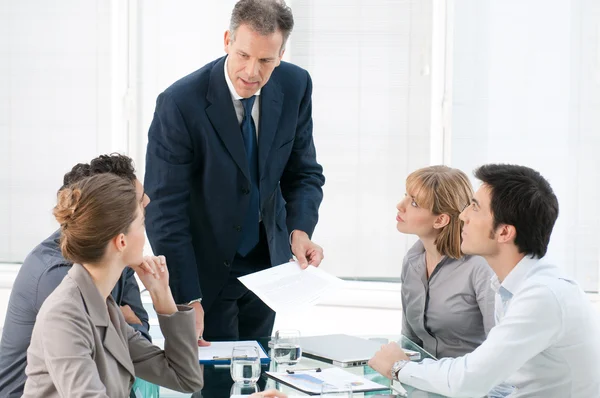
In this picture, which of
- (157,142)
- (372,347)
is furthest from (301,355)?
(157,142)

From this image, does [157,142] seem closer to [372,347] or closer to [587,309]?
[372,347]

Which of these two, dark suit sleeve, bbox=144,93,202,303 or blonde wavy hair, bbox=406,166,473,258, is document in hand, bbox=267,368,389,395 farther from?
blonde wavy hair, bbox=406,166,473,258

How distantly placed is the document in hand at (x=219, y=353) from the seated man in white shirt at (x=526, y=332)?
1.15 feet

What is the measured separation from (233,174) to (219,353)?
62cm

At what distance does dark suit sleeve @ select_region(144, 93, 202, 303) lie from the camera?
2535mm

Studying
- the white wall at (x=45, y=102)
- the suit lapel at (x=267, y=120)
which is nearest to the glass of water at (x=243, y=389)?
the suit lapel at (x=267, y=120)

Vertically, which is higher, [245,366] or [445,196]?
[445,196]

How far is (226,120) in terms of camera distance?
2633 millimetres

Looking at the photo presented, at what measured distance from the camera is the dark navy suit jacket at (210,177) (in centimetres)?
257

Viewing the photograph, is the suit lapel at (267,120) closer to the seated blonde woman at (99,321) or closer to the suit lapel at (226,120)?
the suit lapel at (226,120)

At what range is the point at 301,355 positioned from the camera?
95.4 inches

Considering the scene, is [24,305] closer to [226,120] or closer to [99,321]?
[99,321]

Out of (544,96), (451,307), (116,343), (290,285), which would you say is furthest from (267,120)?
(544,96)

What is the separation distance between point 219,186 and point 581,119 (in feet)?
8.16
